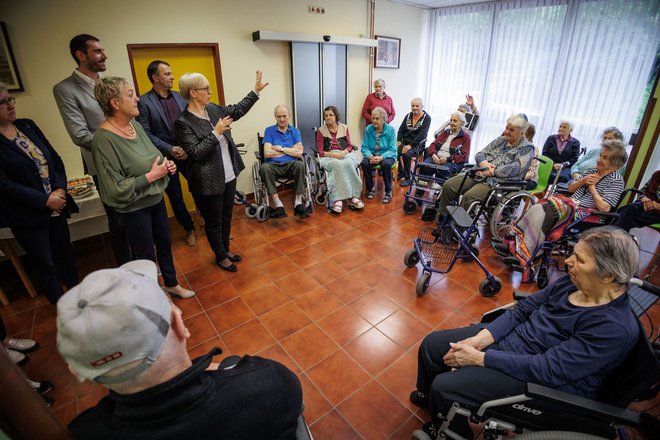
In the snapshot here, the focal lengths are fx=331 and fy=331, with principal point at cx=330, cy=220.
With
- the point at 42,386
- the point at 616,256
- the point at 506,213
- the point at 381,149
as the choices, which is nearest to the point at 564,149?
the point at 506,213

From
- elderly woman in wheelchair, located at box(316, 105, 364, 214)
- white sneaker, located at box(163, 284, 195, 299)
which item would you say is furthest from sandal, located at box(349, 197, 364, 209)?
white sneaker, located at box(163, 284, 195, 299)

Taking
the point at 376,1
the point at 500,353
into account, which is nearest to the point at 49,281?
the point at 500,353

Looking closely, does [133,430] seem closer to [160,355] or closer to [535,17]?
[160,355]

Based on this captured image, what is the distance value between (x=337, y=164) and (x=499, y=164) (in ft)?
5.83

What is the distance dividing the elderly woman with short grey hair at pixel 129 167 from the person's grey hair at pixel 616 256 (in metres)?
2.18

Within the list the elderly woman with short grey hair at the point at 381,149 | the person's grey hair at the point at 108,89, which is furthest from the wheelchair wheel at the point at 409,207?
the person's grey hair at the point at 108,89

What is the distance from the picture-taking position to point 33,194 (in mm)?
1925

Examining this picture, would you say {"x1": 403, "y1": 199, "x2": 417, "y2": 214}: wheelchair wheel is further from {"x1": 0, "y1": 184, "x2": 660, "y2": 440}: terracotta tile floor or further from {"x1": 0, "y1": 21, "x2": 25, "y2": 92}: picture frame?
{"x1": 0, "y1": 21, "x2": 25, "y2": 92}: picture frame

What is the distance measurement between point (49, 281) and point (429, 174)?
→ 3.80 m

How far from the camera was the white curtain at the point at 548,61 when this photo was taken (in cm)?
399

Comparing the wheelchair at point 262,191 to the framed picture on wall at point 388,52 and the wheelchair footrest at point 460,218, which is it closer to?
the wheelchair footrest at point 460,218

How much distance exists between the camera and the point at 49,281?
85.4 inches

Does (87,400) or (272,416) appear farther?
(87,400)

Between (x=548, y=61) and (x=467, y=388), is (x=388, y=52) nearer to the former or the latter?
(x=548, y=61)
